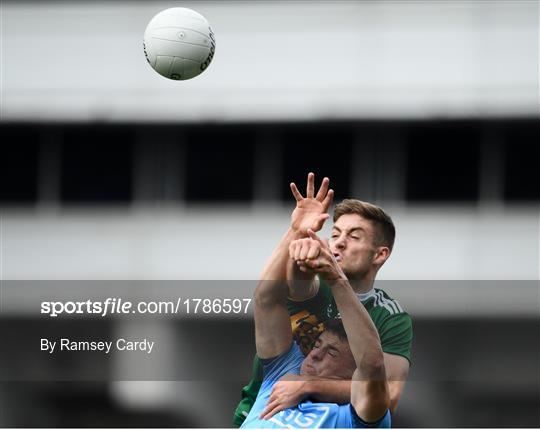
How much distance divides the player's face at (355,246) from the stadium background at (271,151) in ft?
21.3

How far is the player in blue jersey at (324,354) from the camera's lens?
4074 mm

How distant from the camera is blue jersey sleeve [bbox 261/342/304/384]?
435 centimetres

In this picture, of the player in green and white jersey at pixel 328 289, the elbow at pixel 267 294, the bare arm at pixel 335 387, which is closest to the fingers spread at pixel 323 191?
the player in green and white jersey at pixel 328 289

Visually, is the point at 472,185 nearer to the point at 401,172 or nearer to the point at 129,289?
the point at 401,172

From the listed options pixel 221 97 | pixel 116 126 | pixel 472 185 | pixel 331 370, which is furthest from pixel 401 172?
pixel 331 370

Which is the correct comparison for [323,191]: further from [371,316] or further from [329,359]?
[329,359]

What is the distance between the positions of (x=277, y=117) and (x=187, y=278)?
2.28m

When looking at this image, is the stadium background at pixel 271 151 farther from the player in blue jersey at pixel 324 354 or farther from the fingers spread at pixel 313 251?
the fingers spread at pixel 313 251

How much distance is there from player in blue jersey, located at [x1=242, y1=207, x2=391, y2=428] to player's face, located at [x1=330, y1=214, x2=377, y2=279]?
7.8 inches

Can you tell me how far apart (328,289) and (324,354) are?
28 cm

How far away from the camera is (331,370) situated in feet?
14.1

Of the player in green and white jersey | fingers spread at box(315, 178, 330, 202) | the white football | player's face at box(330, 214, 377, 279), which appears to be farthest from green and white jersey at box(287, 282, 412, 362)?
the white football

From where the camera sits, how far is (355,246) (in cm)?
442

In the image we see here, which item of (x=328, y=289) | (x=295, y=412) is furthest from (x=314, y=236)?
(x=295, y=412)
